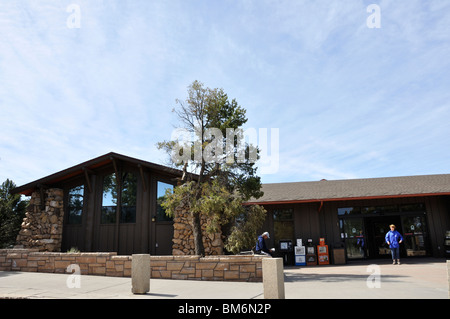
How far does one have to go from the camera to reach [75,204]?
1592 centimetres

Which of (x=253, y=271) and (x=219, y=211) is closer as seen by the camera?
(x=253, y=271)

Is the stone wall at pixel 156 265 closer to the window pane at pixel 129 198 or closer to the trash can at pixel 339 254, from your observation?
the window pane at pixel 129 198

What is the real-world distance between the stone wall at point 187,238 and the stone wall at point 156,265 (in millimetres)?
2925

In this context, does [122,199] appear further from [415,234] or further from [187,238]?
[415,234]

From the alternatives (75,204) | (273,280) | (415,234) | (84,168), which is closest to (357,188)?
(415,234)

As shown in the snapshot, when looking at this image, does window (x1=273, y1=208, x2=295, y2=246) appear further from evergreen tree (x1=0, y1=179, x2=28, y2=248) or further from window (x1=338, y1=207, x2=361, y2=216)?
evergreen tree (x1=0, y1=179, x2=28, y2=248)

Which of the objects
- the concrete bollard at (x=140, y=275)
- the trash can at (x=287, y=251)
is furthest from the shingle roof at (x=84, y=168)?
the concrete bollard at (x=140, y=275)

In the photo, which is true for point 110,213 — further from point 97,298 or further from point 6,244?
point 97,298

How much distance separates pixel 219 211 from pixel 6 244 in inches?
520

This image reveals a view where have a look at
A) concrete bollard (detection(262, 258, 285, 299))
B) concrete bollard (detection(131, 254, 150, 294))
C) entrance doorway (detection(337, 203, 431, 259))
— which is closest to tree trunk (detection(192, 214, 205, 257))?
concrete bollard (detection(131, 254, 150, 294))

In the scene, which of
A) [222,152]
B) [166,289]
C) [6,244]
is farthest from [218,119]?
[6,244]

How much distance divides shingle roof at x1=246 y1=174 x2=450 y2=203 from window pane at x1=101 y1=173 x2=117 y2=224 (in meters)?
6.32

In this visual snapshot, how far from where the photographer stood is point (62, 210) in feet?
51.7

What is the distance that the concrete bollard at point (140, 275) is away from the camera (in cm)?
760
